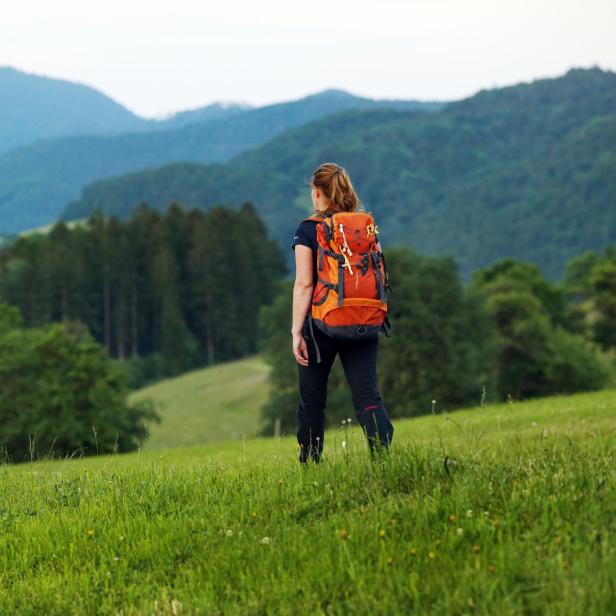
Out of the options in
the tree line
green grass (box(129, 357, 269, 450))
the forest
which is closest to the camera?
the forest

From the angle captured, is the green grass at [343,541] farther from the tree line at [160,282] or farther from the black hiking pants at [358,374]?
the tree line at [160,282]

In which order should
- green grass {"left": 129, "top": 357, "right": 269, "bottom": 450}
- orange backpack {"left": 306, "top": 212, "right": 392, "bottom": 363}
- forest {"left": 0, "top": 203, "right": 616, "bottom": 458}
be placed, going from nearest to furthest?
1. orange backpack {"left": 306, "top": 212, "right": 392, "bottom": 363}
2. forest {"left": 0, "top": 203, "right": 616, "bottom": 458}
3. green grass {"left": 129, "top": 357, "right": 269, "bottom": 450}

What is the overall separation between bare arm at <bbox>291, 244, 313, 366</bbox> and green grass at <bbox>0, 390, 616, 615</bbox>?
3.25 feet

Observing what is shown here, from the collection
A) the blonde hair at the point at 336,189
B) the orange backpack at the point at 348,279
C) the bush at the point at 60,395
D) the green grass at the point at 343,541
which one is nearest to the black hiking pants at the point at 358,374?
the orange backpack at the point at 348,279

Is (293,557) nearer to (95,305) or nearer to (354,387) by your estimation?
(354,387)

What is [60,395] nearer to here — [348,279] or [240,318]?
[348,279]

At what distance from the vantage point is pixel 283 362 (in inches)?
2472

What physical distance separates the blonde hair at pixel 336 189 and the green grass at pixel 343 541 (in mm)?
2099

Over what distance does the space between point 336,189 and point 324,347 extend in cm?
136

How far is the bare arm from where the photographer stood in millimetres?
7191

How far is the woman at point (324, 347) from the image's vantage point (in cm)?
722

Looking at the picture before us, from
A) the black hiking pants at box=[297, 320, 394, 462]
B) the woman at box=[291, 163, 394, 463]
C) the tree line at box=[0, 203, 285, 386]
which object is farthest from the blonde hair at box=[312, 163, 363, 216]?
the tree line at box=[0, 203, 285, 386]

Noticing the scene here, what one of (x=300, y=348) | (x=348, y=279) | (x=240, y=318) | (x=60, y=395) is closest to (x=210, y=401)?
(x=60, y=395)

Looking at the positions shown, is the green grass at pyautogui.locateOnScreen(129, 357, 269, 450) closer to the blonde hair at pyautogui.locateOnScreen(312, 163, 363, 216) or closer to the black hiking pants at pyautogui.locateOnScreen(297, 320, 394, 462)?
the black hiking pants at pyautogui.locateOnScreen(297, 320, 394, 462)
